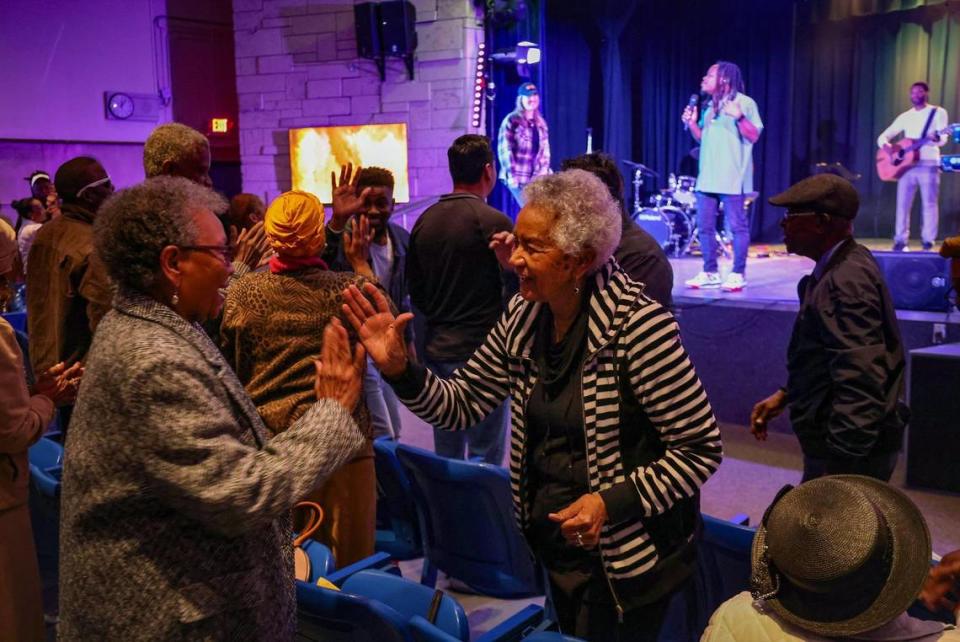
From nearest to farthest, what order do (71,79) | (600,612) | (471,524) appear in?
1. (600,612)
2. (471,524)
3. (71,79)

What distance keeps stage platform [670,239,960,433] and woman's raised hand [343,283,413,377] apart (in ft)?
11.8

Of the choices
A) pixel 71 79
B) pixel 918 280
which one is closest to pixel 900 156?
pixel 918 280

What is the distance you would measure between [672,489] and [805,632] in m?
0.45

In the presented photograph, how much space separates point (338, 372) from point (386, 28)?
7695 millimetres

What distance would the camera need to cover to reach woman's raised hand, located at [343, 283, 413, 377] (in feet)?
6.63

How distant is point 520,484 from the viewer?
6.71 ft

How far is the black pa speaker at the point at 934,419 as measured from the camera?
4.55 meters

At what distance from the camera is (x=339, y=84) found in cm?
945

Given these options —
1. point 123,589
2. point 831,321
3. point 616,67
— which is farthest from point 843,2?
point 123,589

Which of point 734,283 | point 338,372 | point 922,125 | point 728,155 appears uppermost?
point 922,125

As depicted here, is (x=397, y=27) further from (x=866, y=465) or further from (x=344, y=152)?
(x=866, y=465)

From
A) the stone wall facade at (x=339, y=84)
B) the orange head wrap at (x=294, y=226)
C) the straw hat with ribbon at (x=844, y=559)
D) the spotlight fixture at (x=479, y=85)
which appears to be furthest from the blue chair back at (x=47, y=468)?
the spotlight fixture at (x=479, y=85)

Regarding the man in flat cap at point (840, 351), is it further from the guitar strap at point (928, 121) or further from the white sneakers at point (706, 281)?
the guitar strap at point (928, 121)

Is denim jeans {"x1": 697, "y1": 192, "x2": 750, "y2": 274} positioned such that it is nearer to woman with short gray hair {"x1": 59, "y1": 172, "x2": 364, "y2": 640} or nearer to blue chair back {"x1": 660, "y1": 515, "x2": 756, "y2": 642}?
blue chair back {"x1": 660, "y1": 515, "x2": 756, "y2": 642}
